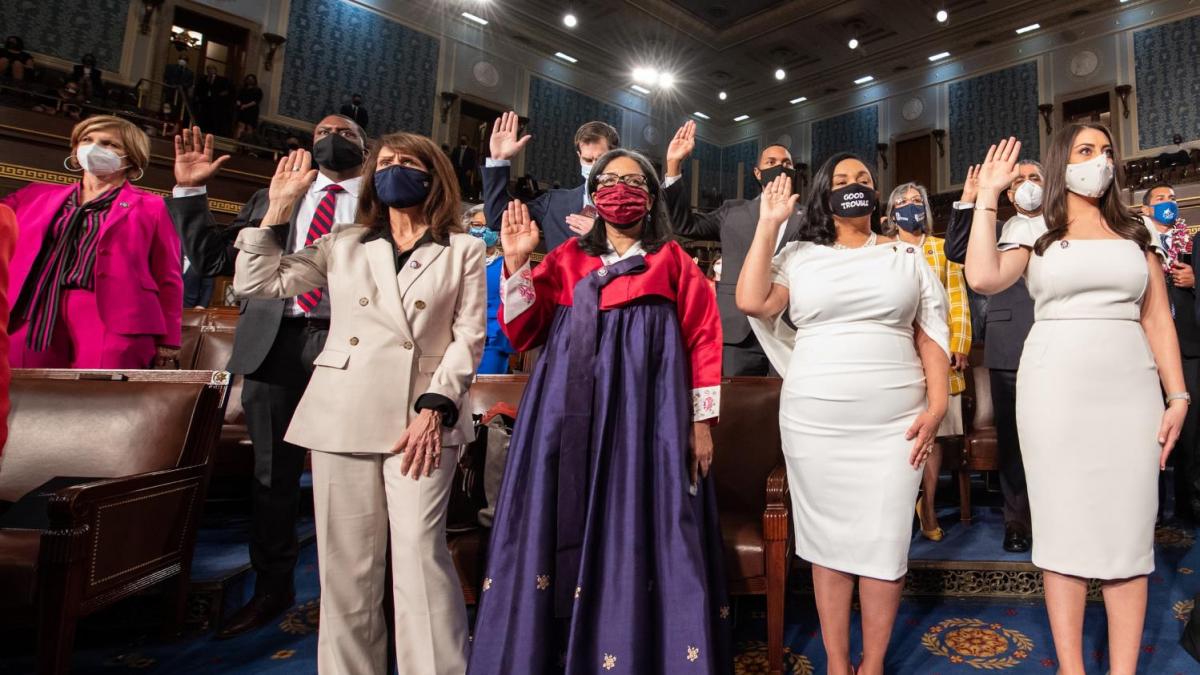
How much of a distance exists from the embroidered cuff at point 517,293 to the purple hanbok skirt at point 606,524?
0.12m

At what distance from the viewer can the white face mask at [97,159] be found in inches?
86.9

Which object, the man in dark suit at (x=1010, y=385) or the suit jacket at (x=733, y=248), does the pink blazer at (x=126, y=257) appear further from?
the man in dark suit at (x=1010, y=385)

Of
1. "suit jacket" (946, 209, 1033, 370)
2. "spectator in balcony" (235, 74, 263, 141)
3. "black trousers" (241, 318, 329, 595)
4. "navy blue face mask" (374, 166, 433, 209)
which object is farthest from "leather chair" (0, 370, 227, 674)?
"spectator in balcony" (235, 74, 263, 141)

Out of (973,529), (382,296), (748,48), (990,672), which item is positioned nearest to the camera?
(382,296)

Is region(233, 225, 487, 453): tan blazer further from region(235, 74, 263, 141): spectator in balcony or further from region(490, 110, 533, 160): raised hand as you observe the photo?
region(235, 74, 263, 141): spectator in balcony

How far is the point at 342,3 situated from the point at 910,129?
962cm

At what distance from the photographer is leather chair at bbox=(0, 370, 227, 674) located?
1.65 m

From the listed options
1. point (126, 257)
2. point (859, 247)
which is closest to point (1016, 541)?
point (859, 247)

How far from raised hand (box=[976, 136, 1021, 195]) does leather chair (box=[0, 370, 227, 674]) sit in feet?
7.30

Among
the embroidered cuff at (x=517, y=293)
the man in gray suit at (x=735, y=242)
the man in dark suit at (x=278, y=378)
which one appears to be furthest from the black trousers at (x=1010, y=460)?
the man in dark suit at (x=278, y=378)

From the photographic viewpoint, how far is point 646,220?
1734mm

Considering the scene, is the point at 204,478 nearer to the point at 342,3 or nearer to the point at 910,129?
the point at 342,3

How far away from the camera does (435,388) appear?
5.02ft

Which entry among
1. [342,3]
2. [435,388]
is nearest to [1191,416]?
[435,388]
